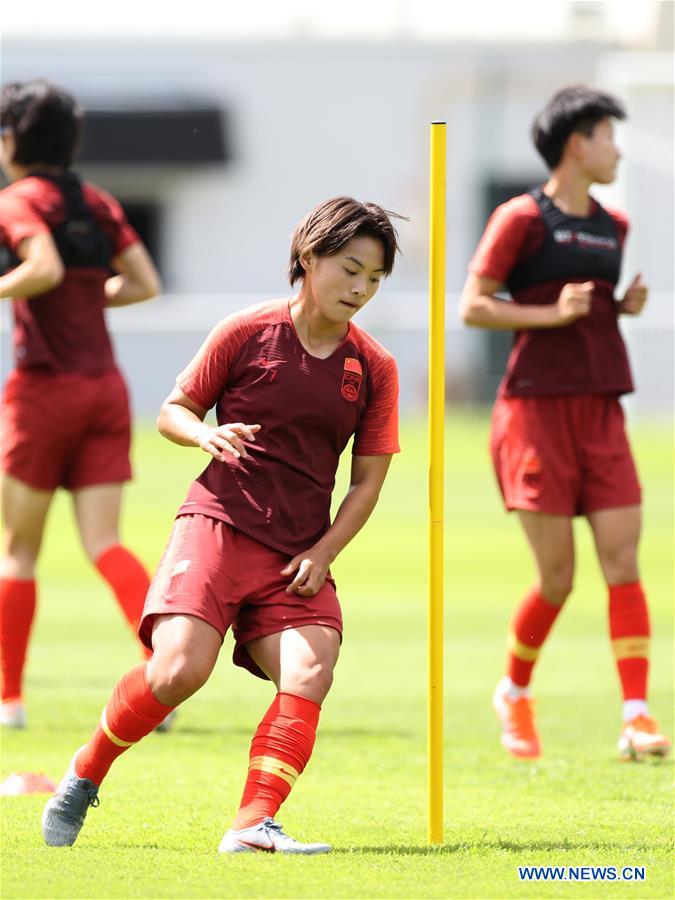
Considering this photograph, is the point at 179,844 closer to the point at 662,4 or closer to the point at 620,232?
the point at 620,232

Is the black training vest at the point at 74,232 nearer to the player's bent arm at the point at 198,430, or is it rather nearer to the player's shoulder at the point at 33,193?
the player's shoulder at the point at 33,193

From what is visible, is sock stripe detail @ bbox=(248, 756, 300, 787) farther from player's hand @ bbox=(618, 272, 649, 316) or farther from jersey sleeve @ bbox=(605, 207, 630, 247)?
jersey sleeve @ bbox=(605, 207, 630, 247)

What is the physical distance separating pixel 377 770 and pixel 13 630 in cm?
173

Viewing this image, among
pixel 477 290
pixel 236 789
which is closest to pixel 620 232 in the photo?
pixel 477 290

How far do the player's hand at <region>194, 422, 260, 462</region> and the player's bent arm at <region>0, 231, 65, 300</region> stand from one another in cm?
227

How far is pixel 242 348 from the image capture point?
16.9ft

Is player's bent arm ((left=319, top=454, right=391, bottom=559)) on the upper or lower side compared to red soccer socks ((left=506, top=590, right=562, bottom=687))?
upper

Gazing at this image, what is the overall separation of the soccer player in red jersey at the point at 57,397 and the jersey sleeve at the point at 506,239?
1.61 m

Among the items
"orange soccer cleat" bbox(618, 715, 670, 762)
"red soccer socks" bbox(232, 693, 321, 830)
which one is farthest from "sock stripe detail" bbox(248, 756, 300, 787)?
"orange soccer cleat" bbox(618, 715, 670, 762)

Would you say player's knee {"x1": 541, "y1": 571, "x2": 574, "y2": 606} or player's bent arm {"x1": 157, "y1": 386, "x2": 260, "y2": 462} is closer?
player's bent arm {"x1": 157, "y1": 386, "x2": 260, "y2": 462}

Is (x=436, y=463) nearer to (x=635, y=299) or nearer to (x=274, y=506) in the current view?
(x=274, y=506)

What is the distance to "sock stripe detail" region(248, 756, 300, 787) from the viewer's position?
15.8ft

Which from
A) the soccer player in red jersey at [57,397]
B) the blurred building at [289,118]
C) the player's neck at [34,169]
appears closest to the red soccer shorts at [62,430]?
the soccer player in red jersey at [57,397]

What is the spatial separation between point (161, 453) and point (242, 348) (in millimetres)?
19558
